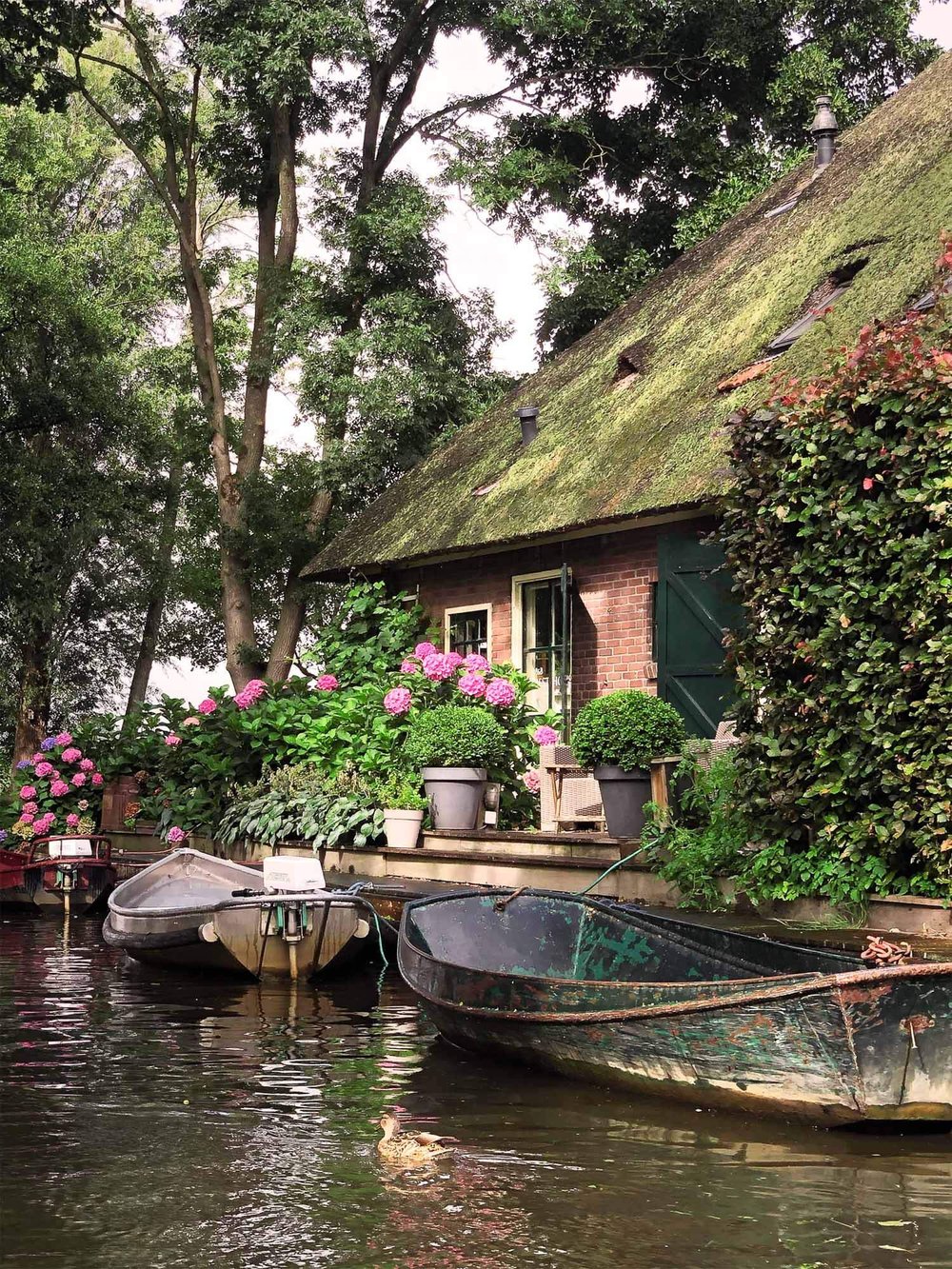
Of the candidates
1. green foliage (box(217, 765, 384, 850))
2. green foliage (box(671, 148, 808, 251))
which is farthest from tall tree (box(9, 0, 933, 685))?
green foliage (box(217, 765, 384, 850))

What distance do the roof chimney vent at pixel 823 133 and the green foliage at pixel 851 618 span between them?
12100 mm

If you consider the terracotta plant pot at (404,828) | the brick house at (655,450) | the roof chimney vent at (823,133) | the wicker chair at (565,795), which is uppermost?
the roof chimney vent at (823,133)

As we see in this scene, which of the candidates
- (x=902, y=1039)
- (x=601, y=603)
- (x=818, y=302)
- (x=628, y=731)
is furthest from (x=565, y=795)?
(x=902, y=1039)

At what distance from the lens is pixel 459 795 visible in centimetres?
1387

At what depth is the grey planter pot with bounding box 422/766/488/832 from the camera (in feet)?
45.4

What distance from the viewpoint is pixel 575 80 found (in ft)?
84.5

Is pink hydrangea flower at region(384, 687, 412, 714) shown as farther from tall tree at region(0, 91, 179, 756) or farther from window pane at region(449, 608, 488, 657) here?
tall tree at region(0, 91, 179, 756)

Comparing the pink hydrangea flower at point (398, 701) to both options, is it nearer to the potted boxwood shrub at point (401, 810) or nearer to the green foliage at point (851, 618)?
the potted boxwood shrub at point (401, 810)

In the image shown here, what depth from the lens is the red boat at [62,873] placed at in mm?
18109

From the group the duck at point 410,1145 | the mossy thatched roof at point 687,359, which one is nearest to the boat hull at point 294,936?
the mossy thatched roof at point 687,359

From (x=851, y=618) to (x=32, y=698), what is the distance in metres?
21.9

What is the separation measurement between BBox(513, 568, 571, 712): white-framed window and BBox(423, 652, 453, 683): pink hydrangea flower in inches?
56.6

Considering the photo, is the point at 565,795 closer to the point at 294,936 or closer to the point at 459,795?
the point at 459,795

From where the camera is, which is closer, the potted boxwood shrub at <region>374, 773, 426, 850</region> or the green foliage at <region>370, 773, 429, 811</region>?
the potted boxwood shrub at <region>374, 773, 426, 850</region>
